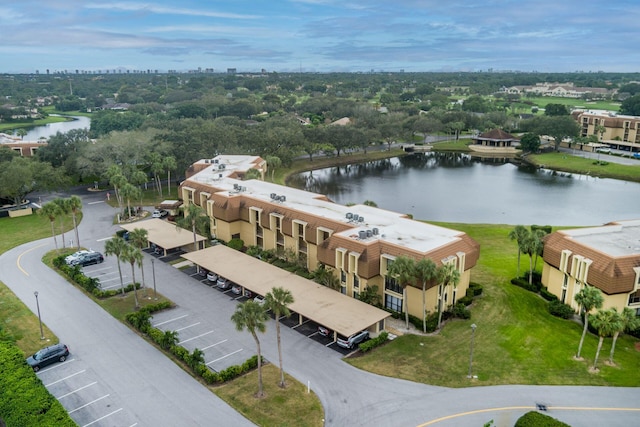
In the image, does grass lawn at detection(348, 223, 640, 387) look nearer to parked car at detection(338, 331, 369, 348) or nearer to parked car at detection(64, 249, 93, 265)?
parked car at detection(338, 331, 369, 348)

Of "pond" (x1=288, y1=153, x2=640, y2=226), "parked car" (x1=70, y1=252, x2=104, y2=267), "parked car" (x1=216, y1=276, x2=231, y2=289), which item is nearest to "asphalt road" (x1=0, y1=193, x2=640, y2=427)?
"parked car" (x1=216, y1=276, x2=231, y2=289)

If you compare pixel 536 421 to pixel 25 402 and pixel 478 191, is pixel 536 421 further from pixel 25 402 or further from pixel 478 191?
pixel 478 191

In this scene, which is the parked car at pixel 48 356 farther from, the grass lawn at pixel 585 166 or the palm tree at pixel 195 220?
the grass lawn at pixel 585 166

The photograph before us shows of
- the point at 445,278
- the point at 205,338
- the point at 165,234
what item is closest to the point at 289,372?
the point at 205,338

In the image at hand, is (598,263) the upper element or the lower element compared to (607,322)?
upper

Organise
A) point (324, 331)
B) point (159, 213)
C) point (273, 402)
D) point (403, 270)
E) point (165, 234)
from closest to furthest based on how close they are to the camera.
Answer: point (273, 402) < point (403, 270) < point (324, 331) < point (165, 234) < point (159, 213)

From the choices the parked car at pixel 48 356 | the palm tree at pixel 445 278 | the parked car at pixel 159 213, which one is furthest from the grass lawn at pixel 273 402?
the parked car at pixel 159 213
